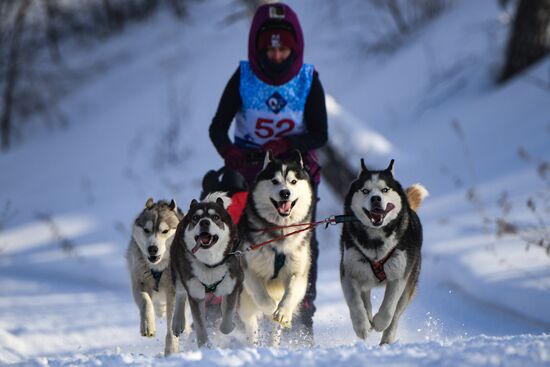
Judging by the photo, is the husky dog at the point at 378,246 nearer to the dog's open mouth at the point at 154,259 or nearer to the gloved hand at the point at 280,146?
the gloved hand at the point at 280,146

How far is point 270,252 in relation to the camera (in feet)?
12.4

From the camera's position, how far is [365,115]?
10930mm

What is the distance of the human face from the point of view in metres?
4.11

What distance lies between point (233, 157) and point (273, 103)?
1.49 ft

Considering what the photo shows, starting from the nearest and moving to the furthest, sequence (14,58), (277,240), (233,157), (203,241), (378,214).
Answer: (203,241) → (378,214) → (277,240) → (233,157) → (14,58)

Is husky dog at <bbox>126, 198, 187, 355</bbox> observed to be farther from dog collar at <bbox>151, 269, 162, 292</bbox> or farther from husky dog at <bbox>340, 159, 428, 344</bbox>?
husky dog at <bbox>340, 159, 428, 344</bbox>

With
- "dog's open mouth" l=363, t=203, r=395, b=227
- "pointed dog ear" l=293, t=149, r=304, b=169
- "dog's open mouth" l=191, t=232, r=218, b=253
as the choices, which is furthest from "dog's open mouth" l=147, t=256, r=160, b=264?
"dog's open mouth" l=363, t=203, r=395, b=227

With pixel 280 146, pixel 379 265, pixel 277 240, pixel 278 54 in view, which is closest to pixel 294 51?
pixel 278 54

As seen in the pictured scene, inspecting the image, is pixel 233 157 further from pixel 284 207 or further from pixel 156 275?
pixel 156 275

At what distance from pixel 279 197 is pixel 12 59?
12.6m

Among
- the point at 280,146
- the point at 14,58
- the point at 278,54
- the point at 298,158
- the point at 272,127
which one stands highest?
the point at 14,58

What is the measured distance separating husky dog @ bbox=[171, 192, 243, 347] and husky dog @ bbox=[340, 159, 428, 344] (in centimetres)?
62

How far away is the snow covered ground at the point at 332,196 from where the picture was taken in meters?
4.40

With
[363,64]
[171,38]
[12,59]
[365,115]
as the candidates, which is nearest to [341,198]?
[365,115]
